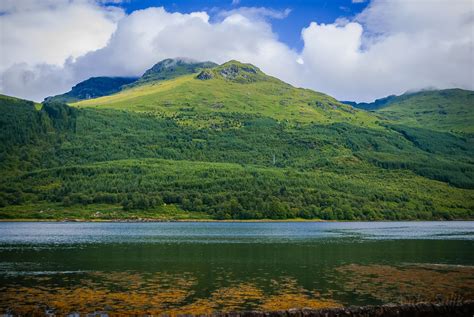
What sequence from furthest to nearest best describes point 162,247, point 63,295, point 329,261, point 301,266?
point 162,247 < point 329,261 < point 301,266 < point 63,295

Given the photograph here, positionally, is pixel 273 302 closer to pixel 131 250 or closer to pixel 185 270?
pixel 185 270

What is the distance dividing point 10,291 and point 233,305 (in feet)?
79.4

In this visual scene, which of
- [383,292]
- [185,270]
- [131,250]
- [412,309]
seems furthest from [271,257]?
[412,309]

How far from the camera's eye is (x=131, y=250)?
100688 mm

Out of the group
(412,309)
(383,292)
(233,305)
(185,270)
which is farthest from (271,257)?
(412,309)

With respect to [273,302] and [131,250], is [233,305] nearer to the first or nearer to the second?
[273,302]

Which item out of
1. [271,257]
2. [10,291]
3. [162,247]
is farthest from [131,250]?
[10,291]

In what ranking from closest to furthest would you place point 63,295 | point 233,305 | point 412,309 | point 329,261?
1. point 412,309
2. point 233,305
3. point 63,295
4. point 329,261

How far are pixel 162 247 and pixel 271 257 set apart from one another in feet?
97.5

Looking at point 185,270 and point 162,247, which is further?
point 162,247

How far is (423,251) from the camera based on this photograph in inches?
4028

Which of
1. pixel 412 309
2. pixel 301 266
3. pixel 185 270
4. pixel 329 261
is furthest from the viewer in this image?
pixel 329 261

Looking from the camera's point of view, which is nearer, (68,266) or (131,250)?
(68,266)

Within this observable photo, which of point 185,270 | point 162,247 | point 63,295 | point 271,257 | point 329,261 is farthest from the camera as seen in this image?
point 162,247
